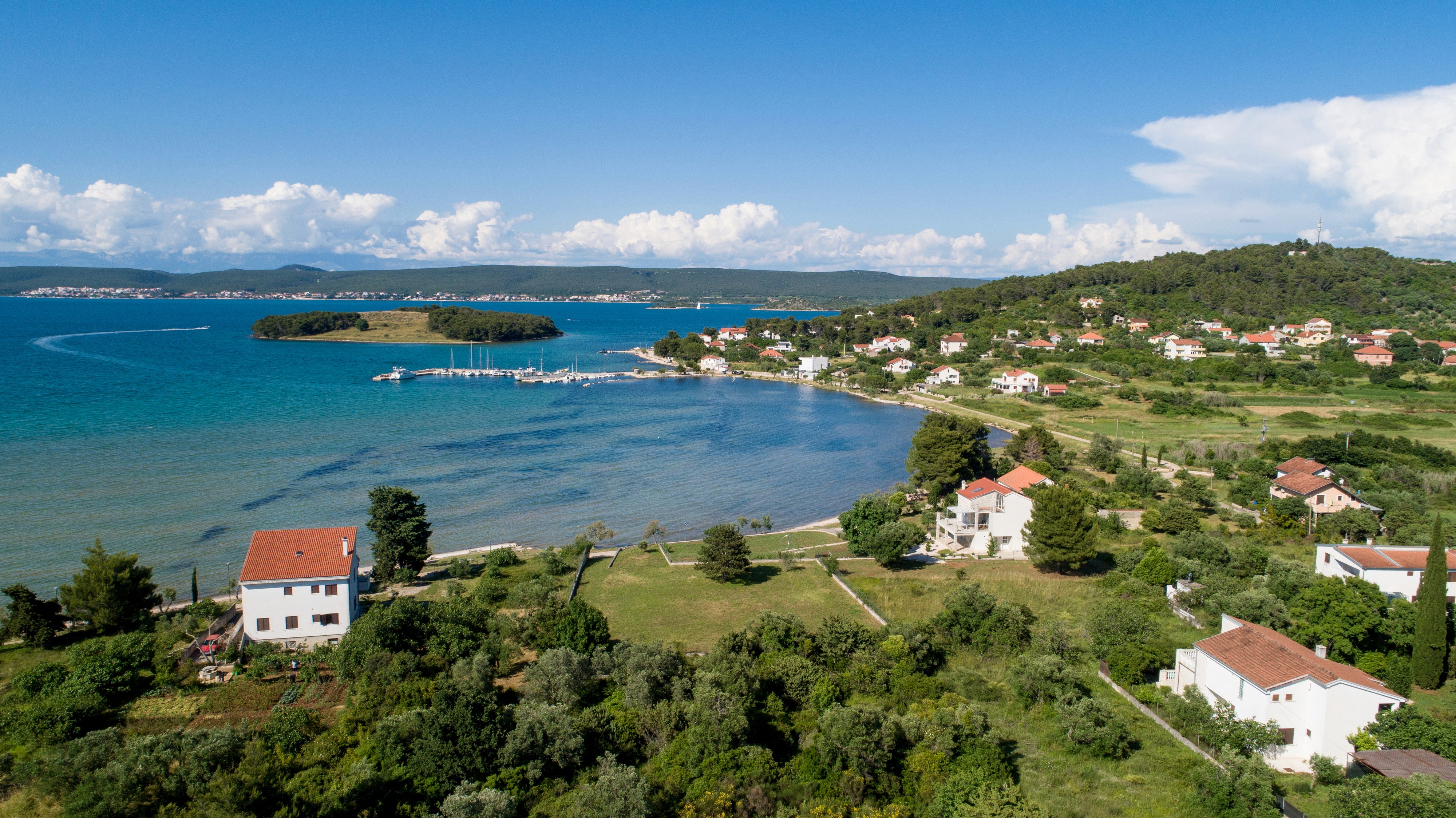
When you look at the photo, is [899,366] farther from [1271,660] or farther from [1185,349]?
[1271,660]

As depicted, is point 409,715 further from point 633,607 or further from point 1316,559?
point 1316,559

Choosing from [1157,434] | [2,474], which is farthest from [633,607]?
[1157,434]

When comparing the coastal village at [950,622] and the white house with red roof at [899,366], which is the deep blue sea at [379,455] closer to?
the coastal village at [950,622]

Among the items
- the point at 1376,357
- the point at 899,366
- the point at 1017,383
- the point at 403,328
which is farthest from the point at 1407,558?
the point at 403,328

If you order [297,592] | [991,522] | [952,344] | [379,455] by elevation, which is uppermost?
[952,344]

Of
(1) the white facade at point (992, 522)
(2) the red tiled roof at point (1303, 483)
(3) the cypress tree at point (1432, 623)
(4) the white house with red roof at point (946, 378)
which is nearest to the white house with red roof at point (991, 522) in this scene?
(1) the white facade at point (992, 522)
